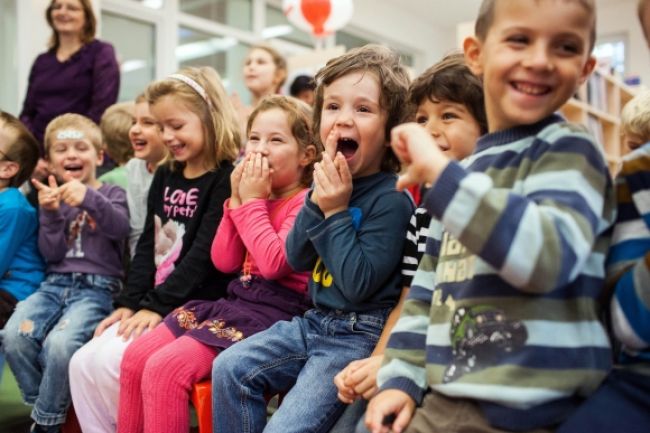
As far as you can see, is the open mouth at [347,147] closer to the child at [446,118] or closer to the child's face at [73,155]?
the child at [446,118]

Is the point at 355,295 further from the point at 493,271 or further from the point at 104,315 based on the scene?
the point at 104,315

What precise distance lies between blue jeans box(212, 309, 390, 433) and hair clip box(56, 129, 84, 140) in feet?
3.91

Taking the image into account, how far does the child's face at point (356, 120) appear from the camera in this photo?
4.51 feet

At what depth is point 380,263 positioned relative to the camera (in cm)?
126

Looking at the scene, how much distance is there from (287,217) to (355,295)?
403mm

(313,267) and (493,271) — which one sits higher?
(493,271)

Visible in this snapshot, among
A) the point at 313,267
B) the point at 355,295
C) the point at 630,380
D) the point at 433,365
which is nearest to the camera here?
the point at 630,380

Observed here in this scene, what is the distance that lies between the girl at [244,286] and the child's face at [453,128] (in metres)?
0.45

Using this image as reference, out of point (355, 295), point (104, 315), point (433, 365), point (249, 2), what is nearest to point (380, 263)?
point (355, 295)

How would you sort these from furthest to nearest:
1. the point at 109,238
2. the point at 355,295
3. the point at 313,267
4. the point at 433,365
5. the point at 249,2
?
the point at 249,2 < the point at 109,238 < the point at 313,267 < the point at 355,295 < the point at 433,365

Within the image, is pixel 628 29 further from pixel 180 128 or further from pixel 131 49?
pixel 180 128

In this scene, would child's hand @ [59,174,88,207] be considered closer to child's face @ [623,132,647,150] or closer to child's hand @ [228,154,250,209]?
child's hand @ [228,154,250,209]

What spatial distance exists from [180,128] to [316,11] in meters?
3.30

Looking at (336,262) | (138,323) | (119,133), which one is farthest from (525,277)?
(119,133)
